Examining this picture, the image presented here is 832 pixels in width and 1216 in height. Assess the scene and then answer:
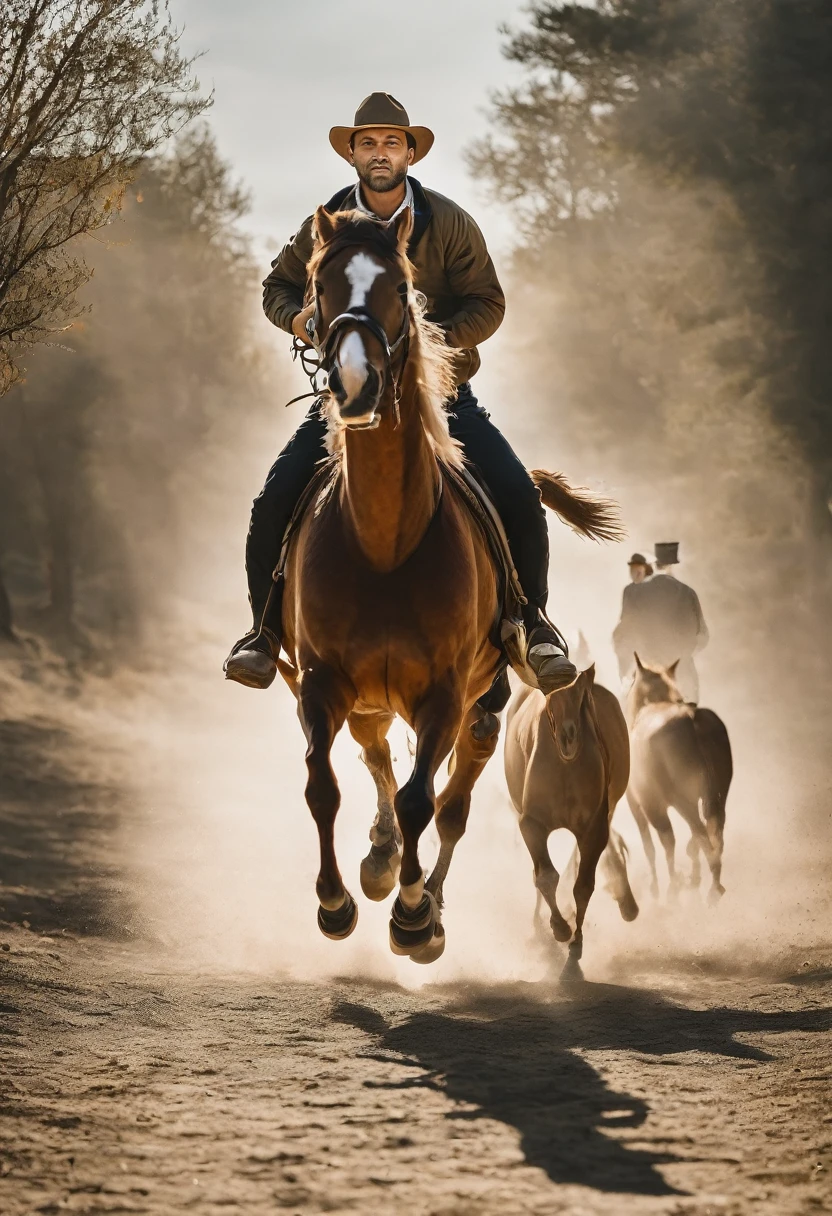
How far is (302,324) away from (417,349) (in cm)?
64

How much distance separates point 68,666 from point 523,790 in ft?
69.0

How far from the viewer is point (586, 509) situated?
10266 millimetres

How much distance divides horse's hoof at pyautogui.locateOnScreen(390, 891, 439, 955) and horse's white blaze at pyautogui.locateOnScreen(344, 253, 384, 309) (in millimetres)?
2800

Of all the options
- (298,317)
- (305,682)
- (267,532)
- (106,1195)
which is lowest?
(106,1195)

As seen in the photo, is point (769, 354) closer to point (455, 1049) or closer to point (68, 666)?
point (68, 666)

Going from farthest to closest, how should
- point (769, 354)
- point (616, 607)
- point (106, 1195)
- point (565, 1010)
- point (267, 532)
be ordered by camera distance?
point (616, 607), point (769, 354), point (565, 1010), point (267, 532), point (106, 1195)

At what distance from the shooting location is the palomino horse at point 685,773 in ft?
43.4

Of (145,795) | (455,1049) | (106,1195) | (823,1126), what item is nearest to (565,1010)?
(455,1049)

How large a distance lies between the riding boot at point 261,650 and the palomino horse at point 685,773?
20.2ft

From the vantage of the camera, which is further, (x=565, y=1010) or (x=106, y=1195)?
(x=565, y=1010)

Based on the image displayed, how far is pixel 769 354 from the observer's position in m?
26.1

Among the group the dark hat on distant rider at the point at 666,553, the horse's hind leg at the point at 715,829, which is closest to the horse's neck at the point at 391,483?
the horse's hind leg at the point at 715,829

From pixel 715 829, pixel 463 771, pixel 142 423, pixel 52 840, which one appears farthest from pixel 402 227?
pixel 142 423

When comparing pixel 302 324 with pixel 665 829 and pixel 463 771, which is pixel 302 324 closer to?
pixel 463 771
